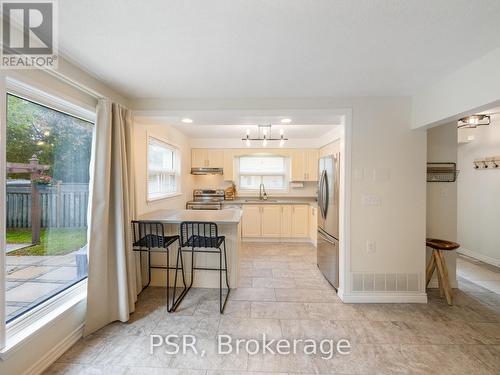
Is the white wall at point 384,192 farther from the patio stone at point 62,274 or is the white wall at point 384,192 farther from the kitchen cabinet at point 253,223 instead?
the patio stone at point 62,274

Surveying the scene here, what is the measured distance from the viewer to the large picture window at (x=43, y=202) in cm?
165

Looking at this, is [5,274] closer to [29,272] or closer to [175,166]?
[29,272]

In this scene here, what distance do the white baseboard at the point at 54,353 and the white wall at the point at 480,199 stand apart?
6082 millimetres

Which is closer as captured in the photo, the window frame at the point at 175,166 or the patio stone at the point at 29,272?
the patio stone at the point at 29,272

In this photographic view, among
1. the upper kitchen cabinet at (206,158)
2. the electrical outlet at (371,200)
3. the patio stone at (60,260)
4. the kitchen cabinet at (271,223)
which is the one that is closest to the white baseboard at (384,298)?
the electrical outlet at (371,200)

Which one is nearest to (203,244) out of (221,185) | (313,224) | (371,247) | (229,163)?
(371,247)

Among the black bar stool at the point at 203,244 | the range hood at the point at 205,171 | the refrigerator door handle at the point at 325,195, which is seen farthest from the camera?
the range hood at the point at 205,171

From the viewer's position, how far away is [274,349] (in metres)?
1.93

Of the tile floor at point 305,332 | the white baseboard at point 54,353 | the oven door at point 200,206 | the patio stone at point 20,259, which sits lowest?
the tile floor at point 305,332

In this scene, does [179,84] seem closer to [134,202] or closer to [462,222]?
[134,202]

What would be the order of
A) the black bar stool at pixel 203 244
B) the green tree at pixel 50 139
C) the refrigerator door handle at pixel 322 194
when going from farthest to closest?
1. the refrigerator door handle at pixel 322 194
2. the black bar stool at pixel 203 244
3. the green tree at pixel 50 139

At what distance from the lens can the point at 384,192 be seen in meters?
2.71

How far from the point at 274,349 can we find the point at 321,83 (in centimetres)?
258

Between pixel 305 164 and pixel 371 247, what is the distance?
3.15 m
